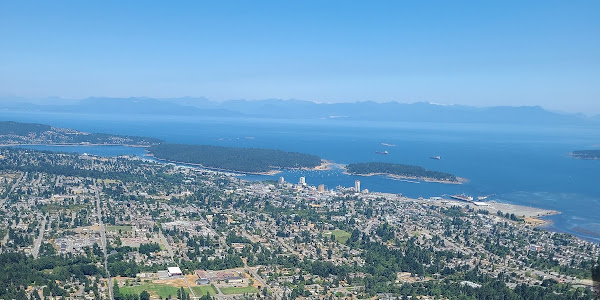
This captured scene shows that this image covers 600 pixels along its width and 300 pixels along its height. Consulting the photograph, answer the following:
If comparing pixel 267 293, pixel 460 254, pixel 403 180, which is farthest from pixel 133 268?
pixel 403 180

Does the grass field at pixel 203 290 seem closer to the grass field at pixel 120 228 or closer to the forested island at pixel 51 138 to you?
the grass field at pixel 120 228

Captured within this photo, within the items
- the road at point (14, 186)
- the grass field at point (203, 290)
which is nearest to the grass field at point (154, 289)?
the grass field at point (203, 290)

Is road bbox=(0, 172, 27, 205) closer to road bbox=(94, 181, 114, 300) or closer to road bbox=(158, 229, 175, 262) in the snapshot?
road bbox=(94, 181, 114, 300)

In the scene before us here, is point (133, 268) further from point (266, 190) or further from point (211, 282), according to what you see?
point (266, 190)

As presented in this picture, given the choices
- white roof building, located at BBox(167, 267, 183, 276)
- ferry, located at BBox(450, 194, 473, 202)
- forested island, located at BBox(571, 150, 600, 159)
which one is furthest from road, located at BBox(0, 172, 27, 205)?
forested island, located at BBox(571, 150, 600, 159)

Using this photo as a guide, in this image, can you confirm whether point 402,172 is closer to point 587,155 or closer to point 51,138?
point 587,155

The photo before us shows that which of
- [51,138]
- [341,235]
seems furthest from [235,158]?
[341,235]
